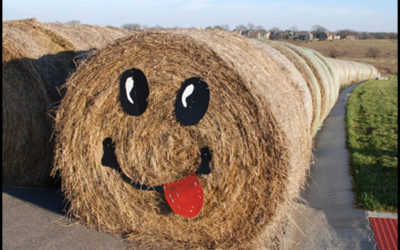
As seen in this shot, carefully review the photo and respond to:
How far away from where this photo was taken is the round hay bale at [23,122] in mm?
4852

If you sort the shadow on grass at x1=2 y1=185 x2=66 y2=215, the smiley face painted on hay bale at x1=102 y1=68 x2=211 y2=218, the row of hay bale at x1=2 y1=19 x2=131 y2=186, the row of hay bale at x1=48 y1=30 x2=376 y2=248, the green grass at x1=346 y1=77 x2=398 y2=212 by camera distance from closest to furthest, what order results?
the row of hay bale at x1=48 y1=30 x2=376 y2=248
the smiley face painted on hay bale at x1=102 y1=68 x2=211 y2=218
the green grass at x1=346 y1=77 x2=398 y2=212
the shadow on grass at x1=2 y1=185 x2=66 y2=215
the row of hay bale at x1=2 y1=19 x2=131 y2=186

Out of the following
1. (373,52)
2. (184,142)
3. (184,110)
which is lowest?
(184,142)

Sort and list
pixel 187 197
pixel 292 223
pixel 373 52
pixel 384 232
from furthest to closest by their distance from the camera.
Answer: pixel 373 52 → pixel 292 223 → pixel 384 232 → pixel 187 197

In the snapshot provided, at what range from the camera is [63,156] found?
13.0 ft

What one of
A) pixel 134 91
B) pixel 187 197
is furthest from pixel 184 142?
pixel 134 91

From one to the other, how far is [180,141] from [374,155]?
4.11 metres

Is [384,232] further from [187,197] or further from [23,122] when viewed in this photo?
[23,122]

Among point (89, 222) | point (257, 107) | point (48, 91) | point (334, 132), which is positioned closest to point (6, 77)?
point (48, 91)

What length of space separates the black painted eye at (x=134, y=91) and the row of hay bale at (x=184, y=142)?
37 millimetres

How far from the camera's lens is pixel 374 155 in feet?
20.6

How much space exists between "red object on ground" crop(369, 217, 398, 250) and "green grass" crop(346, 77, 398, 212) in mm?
286

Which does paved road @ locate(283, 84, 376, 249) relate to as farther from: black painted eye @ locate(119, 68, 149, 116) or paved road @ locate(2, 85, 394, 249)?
black painted eye @ locate(119, 68, 149, 116)

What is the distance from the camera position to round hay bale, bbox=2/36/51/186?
4852mm

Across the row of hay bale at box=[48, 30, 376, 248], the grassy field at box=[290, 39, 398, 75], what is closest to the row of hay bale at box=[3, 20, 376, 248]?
the row of hay bale at box=[48, 30, 376, 248]
